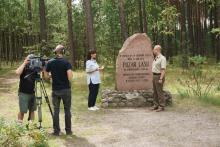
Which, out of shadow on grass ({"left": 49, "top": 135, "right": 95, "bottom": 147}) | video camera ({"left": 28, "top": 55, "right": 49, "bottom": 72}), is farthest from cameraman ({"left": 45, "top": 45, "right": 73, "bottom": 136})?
shadow on grass ({"left": 49, "top": 135, "right": 95, "bottom": 147})

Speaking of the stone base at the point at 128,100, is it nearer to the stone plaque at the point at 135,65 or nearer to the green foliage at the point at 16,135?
the stone plaque at the point at 135,65

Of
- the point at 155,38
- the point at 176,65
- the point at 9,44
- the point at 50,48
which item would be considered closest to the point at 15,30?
the point at 9,44

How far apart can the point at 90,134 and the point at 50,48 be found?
12.9 metres

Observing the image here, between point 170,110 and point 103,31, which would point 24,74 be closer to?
point 170,110

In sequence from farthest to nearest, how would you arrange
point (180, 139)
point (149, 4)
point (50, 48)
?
point (149, 4) → point (50, 48) → point (180, 139)

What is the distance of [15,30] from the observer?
4991 cm

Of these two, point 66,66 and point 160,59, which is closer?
point 66,66

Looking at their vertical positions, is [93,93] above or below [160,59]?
below

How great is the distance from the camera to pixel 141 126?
467 inches

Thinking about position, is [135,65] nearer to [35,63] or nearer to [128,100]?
[128,100]

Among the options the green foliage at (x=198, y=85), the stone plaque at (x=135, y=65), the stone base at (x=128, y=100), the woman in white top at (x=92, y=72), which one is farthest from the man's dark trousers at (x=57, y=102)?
the green foliage at (x=198, y=85)

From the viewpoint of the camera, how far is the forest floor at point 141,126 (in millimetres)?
9922

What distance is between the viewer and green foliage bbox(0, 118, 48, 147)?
8.19 m

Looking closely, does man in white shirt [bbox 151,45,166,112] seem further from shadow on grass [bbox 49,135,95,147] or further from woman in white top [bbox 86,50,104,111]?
shadow on grass [bbox 49,135,95,147]
